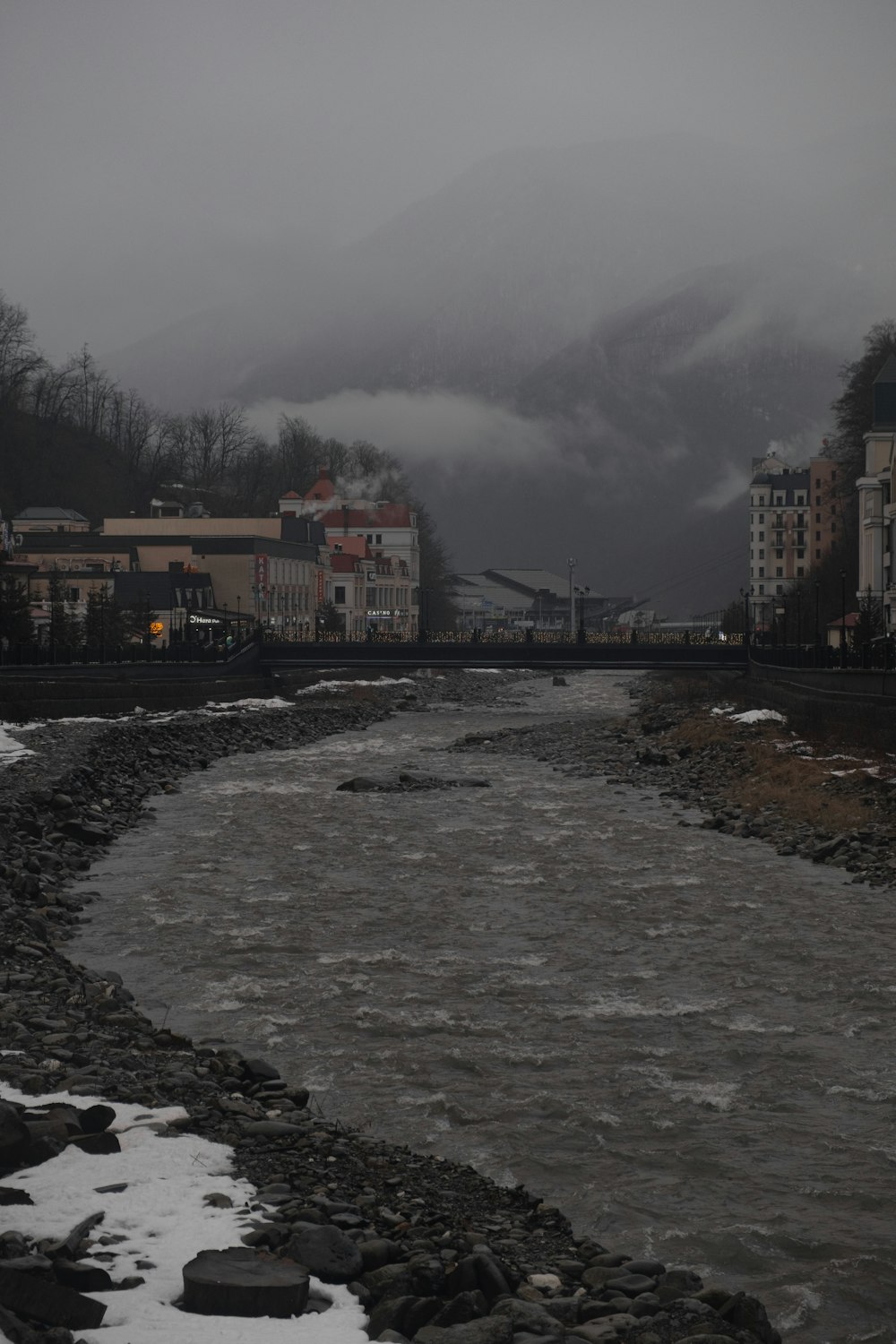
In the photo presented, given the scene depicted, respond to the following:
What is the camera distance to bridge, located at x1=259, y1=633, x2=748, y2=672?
306 ft

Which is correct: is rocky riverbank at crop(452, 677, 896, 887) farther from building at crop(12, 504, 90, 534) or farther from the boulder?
building at crop(12, 504, 90, 534)

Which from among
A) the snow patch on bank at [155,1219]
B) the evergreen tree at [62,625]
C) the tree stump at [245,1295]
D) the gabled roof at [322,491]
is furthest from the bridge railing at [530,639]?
the tree stump at [245,1295]

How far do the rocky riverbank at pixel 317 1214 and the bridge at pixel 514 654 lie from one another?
243 feet

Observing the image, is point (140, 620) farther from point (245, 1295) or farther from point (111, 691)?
point (245, 1295)

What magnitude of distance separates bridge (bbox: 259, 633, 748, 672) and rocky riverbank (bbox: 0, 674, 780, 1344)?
74.2 m

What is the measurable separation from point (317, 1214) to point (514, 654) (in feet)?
280

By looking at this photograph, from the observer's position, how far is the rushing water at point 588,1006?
12844 millimetres

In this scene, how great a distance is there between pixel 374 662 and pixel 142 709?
26895 mm

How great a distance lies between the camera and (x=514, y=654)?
315 ft

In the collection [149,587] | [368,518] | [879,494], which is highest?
[368,518]

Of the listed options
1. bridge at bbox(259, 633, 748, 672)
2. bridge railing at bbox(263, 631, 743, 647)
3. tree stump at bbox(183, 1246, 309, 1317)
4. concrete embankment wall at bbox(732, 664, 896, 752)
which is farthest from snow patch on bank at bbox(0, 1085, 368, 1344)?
bridge railing at bbox(263, 631, 743, 647)

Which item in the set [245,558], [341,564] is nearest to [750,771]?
[245,558]

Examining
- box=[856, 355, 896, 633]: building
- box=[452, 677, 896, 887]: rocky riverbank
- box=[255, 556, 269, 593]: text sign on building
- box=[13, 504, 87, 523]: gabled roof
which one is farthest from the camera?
box=[13, 504, 87, 523]: gabled roof

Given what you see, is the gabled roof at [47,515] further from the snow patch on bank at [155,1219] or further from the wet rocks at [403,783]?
the snow patch on bank at [155,1219]
